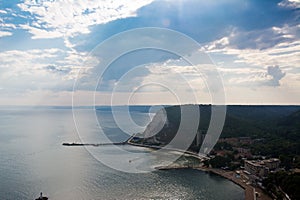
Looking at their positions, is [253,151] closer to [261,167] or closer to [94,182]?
[261,167]

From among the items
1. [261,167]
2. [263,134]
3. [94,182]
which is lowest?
[94,182]

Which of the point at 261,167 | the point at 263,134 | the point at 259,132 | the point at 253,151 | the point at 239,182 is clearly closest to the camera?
the point at 239,182

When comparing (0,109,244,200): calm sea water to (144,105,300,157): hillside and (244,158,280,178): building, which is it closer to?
(244,158,280,178): building

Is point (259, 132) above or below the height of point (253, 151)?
above

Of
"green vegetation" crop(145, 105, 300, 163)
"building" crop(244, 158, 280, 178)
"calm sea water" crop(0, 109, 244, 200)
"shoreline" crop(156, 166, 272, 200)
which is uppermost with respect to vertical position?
"green vegetation" crop(145, 105, 300, 163)

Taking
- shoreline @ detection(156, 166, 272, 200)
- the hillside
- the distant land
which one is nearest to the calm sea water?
shoreline @ detection(156, 166, 272, 200)

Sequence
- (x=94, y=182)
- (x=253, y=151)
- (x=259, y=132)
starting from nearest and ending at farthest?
(x=94, y=182) → (x=253, y=151) → (x=259, y=132)

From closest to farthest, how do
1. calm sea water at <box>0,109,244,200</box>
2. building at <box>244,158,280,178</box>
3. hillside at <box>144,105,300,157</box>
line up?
calm sea water at <box>0,109,244,200</box> → building at <box>244,158,280,178</box> → hillside at <box>144,105,300,157</box>

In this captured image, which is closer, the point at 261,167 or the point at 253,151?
the point at 261,167

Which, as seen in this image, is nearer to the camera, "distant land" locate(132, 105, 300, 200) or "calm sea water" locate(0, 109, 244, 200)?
"calm sea water" locate(0, 109, 244, 200)

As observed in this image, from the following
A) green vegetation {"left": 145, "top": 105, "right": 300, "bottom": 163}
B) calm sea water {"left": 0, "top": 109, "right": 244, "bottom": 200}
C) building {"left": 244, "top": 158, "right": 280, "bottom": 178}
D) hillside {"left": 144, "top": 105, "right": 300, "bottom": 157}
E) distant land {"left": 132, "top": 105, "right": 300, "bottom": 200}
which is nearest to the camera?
calm sea water {"left": 0, "top": 109, "right": 244, "bottom": 200}

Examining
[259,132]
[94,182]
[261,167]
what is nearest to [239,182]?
[261,167]

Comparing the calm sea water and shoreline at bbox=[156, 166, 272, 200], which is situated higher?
shoreline at bbox=[156, 166, 272, 200]
